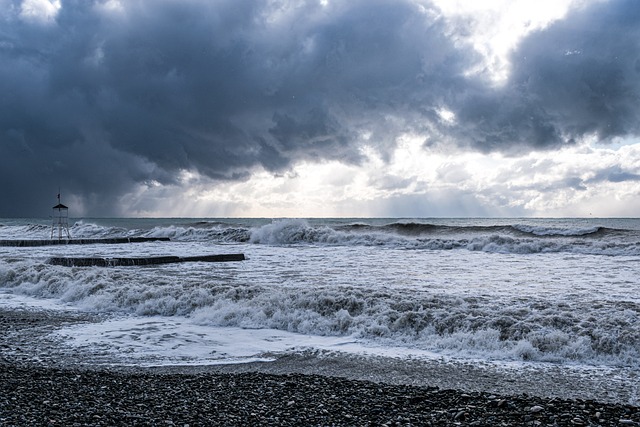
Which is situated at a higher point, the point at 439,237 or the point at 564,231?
the point at 564,231

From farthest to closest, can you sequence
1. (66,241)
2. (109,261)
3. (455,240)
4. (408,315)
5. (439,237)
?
(439,237) < (66,241) < (455,240) < (109,261) < (408,315)

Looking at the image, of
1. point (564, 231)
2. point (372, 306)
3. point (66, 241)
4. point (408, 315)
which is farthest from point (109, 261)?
point (564, 231)

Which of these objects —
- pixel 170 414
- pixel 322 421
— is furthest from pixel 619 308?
pixel 170 414

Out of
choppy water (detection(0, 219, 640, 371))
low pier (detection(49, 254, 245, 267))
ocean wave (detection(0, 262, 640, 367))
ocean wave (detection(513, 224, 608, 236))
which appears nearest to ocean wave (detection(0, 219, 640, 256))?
ocean wave (detection(513, 224, 608, 236))

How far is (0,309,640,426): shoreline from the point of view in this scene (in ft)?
16.4

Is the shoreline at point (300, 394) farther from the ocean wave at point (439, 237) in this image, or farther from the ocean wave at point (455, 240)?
the ocean wave at point (439, 237)

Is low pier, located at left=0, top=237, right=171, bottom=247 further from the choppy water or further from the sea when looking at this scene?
the sea

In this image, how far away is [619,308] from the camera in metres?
9.72

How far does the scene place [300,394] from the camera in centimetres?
584

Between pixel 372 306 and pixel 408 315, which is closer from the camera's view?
pixel 408 315

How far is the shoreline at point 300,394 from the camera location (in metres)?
4.99

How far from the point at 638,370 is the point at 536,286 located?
6168 mm

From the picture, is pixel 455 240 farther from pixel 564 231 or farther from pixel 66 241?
pixel 66 241

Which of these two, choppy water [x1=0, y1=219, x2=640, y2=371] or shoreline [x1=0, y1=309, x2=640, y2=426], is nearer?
shoreline [x1=0, y1=309, x2=640, y2=426]
